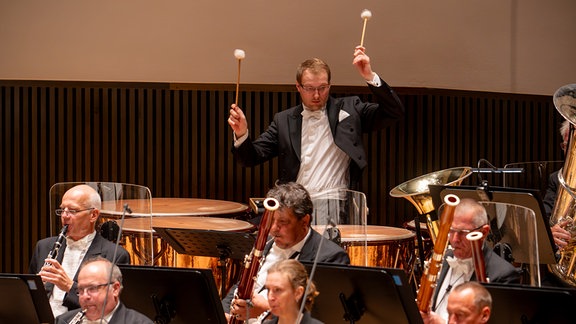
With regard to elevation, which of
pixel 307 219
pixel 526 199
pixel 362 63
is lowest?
pixel 307 219

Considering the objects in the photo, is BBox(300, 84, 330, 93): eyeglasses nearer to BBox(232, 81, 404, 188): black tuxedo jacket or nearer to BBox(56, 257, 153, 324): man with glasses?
BBox(232, 81, 404, 188): black tuxedo jacket

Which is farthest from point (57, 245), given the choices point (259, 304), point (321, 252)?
point (321, 252)

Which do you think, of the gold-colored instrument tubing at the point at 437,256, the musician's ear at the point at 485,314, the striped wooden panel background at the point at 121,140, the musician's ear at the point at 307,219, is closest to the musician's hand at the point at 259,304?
the musician's ear at the point at 307,219

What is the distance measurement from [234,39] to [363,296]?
3.47m

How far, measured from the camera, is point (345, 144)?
5.48 meters

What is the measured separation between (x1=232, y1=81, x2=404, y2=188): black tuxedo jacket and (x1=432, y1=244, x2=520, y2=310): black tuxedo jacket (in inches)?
54.8

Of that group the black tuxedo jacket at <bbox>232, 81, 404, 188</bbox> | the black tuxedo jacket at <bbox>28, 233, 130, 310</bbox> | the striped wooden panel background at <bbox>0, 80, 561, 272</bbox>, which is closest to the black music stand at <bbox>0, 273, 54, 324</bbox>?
the black tuxedo jacket at <bbox>28, 233, 130, 310</bbox>

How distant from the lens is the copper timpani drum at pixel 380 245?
4.93 meters

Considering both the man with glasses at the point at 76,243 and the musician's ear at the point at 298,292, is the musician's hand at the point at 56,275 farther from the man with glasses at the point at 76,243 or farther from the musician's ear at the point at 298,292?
the musician's ear at the point at 298,292

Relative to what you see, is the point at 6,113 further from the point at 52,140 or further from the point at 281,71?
the point at 281,71

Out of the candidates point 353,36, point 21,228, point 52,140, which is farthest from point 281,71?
point 21,228

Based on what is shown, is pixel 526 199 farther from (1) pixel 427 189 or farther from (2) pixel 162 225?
(2) pixel 162 225

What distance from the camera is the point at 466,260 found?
4.09 m

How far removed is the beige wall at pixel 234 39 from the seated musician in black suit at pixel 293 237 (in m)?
2.67
